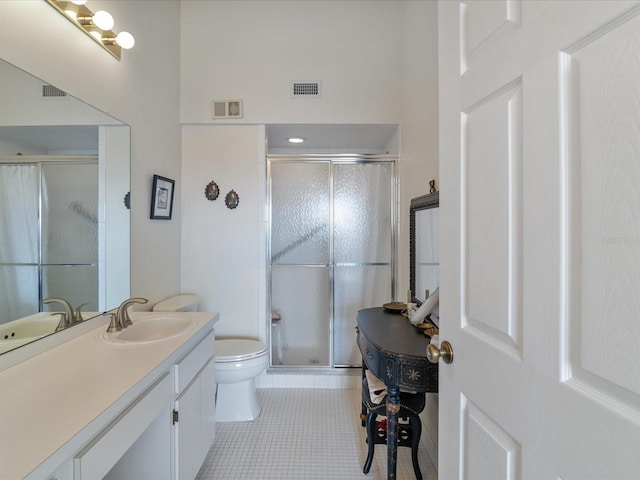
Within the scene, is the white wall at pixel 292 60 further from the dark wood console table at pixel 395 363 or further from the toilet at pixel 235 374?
the toilet at pixel 235 374

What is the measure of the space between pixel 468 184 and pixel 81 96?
5.78 ft

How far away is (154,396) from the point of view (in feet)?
3.89

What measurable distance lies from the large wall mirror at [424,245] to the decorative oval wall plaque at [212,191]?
61.6 inches

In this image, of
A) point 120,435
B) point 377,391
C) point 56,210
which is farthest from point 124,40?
point 377,391

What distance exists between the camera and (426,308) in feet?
4.95

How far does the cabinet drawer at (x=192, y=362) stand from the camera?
1390 millimetres

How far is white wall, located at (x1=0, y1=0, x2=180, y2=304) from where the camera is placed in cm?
130

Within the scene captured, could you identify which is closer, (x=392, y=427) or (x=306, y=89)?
(x=392, y=427)

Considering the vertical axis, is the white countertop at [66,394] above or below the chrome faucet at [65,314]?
below

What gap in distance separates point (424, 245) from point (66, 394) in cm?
177

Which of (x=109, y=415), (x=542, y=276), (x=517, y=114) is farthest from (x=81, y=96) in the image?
(x=542, y=276)

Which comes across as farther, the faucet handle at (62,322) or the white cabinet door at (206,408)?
the white cabinet door at (206,408)

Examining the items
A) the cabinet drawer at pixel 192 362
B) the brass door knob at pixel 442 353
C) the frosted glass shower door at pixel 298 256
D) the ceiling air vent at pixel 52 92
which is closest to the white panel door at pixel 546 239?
the brass door knob at pixel 442 353

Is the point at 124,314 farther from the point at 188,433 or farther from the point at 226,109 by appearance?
the point at 226,109
